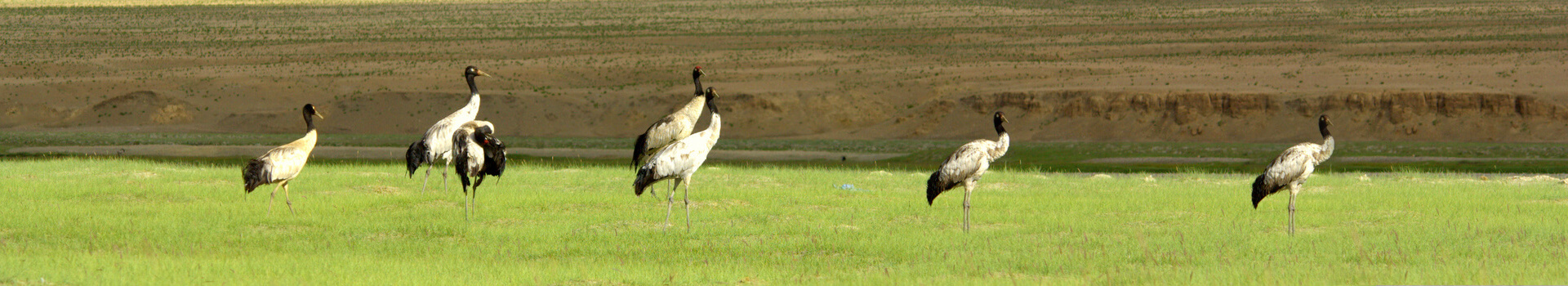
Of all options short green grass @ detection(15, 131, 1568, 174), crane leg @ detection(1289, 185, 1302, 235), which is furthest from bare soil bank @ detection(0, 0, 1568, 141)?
crane leg @ detection(1289, 185, 1302, 235)

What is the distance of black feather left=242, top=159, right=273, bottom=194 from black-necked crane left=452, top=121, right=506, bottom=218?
2.10 m

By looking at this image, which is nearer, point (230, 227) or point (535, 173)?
point (230, 227)

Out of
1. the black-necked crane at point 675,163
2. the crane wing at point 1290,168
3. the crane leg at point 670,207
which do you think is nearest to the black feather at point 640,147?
the crane leg at point 670,207

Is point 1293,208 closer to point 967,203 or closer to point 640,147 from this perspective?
point 967,203

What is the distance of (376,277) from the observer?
A: 12211mm

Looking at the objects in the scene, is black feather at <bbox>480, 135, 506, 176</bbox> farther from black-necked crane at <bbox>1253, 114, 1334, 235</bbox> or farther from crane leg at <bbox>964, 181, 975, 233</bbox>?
black-necked crane at <bbox>1253, 114, 1334, 235</bbox>

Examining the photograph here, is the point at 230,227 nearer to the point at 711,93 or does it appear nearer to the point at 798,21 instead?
the point at 711,93

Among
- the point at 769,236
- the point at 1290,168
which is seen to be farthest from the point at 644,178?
the point at 1290,168

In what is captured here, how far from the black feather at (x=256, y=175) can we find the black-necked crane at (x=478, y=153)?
2.10 m

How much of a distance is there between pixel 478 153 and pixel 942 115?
46.8 m

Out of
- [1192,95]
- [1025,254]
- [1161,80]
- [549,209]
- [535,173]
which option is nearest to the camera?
[1025,254]

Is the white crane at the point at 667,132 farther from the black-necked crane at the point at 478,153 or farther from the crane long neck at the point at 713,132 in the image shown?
the black-necked crane at the point at 478,153

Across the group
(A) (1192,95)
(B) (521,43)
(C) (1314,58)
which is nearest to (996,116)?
(A) (1192,95)

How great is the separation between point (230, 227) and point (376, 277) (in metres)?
5.11
